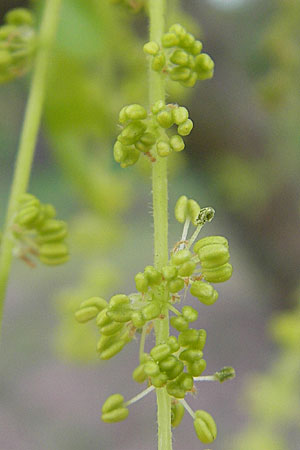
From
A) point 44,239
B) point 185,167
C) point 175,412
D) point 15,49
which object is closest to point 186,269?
point 175,412

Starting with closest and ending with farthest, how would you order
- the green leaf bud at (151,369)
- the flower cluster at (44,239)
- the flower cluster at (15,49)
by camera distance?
the green leaf bud at (151,369)
the flower cluster at (44,239)
the flower cluster at (15,49)

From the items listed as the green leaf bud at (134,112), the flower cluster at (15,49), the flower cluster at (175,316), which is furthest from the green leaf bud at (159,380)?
the flower cluster at (15,49)

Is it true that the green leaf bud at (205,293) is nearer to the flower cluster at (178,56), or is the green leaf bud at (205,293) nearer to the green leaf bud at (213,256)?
the green leaf bud at (213,256)

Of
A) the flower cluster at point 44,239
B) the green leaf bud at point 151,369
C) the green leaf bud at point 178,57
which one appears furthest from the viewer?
the flower cluster at point 44,239

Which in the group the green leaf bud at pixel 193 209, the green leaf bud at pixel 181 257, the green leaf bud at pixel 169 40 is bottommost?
the green leaf bud at pixel 181 257

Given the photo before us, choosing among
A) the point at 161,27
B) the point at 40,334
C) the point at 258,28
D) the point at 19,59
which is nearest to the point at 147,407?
the point at 40,334

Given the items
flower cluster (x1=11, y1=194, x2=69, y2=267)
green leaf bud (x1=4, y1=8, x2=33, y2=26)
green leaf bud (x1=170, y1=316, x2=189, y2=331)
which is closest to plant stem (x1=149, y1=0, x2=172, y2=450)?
green leaf bud (x1=170, y1=316, x2=189, y2=331)

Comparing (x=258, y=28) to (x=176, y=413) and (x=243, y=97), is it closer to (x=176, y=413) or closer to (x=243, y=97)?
(x=243, y=97)

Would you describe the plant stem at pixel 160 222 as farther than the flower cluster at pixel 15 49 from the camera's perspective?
No

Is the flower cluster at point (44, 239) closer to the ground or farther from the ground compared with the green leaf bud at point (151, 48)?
closer to the ground

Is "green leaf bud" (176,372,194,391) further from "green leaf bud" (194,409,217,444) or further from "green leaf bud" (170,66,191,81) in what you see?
"green leaf bud" (170,66,191,81)
